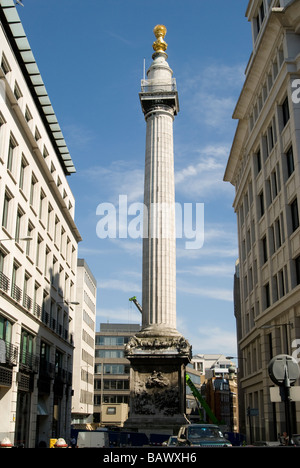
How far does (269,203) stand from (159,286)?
14785 millimetres

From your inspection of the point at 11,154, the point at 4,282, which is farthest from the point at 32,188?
the point at 4,282

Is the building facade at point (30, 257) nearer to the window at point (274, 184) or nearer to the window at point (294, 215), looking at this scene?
the window at point (294, 215)

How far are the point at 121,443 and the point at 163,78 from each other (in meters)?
38.9

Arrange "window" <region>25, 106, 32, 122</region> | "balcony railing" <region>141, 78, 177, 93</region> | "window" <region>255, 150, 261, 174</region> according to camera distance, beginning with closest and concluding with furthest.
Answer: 1. "window" <region>25, 106, 32, 122</region>
2. "window" <region>255, 150, 261, 174</region>
3. "balcony railing" <region>141, 78, 177, 93</region>

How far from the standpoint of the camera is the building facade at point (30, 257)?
3362cm

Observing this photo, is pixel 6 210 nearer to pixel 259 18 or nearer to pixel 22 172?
pixel 22 172

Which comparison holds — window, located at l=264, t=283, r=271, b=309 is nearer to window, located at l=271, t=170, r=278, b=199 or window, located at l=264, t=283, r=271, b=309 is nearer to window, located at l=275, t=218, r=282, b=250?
window, located at l=275, t=218, r=282, b=250

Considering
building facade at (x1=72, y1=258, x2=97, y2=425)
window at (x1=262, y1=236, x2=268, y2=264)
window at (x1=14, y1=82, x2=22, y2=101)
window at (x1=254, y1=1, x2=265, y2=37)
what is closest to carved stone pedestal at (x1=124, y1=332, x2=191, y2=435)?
window at (x1=262, y1=236, x2=268, y2=264)

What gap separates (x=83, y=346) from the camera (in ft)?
283

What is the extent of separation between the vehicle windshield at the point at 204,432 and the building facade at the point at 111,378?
84.3 metres

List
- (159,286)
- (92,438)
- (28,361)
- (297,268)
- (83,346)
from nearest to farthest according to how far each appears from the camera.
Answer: (92,438), (297,268), (28,361), (159,286), (83,346)

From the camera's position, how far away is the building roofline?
3805 centimetres

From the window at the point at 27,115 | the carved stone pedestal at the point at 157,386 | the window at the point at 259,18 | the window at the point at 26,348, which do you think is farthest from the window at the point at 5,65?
the carved stone pedestal at the point at 157,386

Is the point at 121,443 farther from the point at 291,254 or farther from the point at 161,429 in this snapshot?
the point at 291,254
